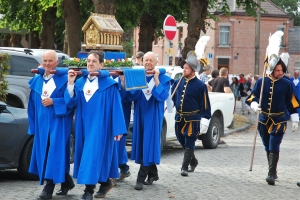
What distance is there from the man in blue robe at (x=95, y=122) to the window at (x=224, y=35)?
54.7m

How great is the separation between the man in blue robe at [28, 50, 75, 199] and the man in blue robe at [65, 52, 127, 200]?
0.60 ft

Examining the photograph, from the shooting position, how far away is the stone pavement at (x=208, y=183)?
360 inches

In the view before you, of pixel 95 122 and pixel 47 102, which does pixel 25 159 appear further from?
pixel 95 122

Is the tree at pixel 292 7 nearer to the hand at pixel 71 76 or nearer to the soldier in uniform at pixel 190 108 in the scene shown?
the soldier in uniform at pixel 190 108

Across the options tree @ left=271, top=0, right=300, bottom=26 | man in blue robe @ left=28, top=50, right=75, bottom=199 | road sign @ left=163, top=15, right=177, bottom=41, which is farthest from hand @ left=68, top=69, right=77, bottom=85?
tree @ left=271, top=0, right=300, bottom=26

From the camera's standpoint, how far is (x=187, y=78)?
11.0m

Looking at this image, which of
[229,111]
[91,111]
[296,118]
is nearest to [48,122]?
[91,111]

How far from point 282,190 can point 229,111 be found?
22.6ft

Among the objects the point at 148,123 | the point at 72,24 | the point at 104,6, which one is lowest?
the point at 148,123

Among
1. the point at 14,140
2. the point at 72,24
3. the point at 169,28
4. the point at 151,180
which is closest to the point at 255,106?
the point at 151,180

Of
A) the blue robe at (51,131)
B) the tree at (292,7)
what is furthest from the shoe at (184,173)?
the tree at (292,7)

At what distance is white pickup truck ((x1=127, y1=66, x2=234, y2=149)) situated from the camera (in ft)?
46.6

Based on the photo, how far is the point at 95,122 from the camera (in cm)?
838

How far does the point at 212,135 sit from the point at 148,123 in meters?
5.83
